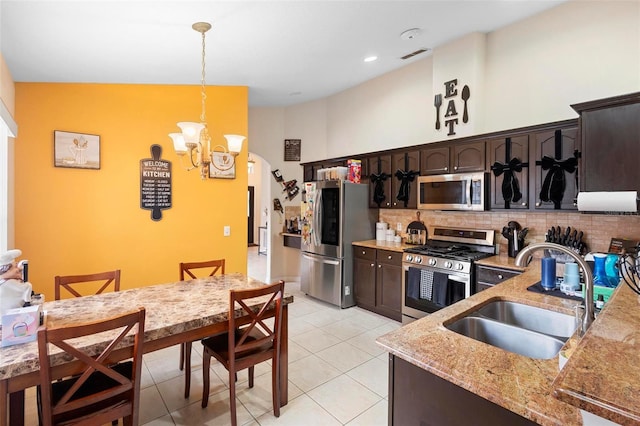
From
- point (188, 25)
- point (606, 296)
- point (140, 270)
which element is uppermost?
point (188, 25)

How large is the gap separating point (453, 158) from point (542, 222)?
1.11 meters

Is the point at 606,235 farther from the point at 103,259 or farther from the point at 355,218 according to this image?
the point at 103,259

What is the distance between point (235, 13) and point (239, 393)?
120 inches

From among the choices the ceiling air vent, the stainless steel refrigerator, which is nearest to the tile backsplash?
the stainless steel refrigerator

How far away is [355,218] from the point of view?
4449 mm

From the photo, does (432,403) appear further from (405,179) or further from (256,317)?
(405,179)

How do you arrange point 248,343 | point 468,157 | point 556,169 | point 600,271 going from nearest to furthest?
point 600,271, point 248,343, point 556,169, point 468,157

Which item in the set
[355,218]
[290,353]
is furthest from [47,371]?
[355,218]

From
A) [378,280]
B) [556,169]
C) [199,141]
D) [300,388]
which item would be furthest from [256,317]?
[556,169]

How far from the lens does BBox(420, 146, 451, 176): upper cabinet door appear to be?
3674 mm

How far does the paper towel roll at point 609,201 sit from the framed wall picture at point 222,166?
3.62 meters

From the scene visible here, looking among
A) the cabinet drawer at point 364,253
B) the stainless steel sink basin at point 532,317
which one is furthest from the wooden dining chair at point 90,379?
the cabinet drawer at point 364,253

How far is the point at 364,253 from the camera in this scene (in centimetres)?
430

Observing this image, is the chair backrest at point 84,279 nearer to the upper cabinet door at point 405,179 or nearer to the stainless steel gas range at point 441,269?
the stainless steel gas range at point 441,269
